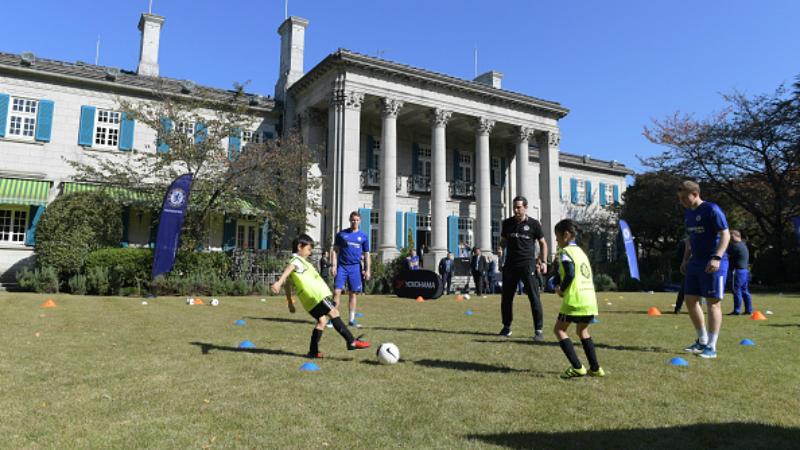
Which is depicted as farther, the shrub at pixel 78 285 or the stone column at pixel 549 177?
the stone column at pixel 549 177

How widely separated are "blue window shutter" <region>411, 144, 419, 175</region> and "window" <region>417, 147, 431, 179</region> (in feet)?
0.66

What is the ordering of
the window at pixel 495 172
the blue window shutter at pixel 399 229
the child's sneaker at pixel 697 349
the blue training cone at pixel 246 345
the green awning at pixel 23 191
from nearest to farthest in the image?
the child's sneaker at pixel 697 349
the blue training cone at pixel 246 345
the green awning at pixel 23 191
the blue window shutter at pixel 399 229
the window at pixel 495 172

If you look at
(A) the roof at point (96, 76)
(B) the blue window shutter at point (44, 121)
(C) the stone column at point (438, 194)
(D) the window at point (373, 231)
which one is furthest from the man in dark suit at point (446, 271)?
(B) the blue window shutter at point (44, 121)

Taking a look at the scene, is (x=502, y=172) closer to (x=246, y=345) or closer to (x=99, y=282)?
(x=99, y=282)

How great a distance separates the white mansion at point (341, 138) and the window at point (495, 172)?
0.24 feet

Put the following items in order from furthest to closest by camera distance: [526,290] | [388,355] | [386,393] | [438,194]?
[438,194] < [526,290] < [388,355] < [386,393]

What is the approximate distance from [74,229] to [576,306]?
20006 millimetres

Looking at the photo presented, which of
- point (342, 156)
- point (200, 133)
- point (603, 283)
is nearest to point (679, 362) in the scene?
point (200, 133)

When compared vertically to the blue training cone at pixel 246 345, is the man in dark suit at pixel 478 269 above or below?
above

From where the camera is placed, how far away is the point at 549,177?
104ft

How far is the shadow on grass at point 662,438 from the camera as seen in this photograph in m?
3.05

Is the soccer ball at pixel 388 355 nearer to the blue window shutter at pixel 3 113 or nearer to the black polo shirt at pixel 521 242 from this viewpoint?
the black polo shirt at pixel 521 242

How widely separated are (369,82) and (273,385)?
22763 millimetres

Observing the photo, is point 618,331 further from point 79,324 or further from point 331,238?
point 331,238
